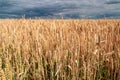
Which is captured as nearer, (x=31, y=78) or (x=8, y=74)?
(x=8, y=74)

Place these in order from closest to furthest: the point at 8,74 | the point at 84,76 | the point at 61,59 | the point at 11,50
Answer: the point at 8,74 < the point at 84,76 < the point at 61,59 < the point at 11,50

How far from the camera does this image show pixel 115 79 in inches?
94.9

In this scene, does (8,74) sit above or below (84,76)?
above

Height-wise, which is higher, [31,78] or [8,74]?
[8,74]

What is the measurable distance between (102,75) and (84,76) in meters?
0.40

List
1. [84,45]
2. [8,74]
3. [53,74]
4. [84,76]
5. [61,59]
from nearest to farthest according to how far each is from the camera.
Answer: [8,74]
[84,76]
[53,74]
[61,59]
[84,45]

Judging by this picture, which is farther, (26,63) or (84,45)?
(84,45)

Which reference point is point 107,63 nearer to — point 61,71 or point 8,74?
point 61,71

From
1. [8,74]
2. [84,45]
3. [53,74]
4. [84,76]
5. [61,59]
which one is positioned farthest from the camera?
[84,45]

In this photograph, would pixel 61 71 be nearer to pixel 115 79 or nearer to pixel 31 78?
pixel 31 78

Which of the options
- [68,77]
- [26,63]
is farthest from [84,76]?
[26,63]

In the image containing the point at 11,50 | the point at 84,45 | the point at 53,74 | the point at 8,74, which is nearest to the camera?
the point at 8,74

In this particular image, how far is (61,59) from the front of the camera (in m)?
2.58

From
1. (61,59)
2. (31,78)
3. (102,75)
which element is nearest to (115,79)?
(102,75)
